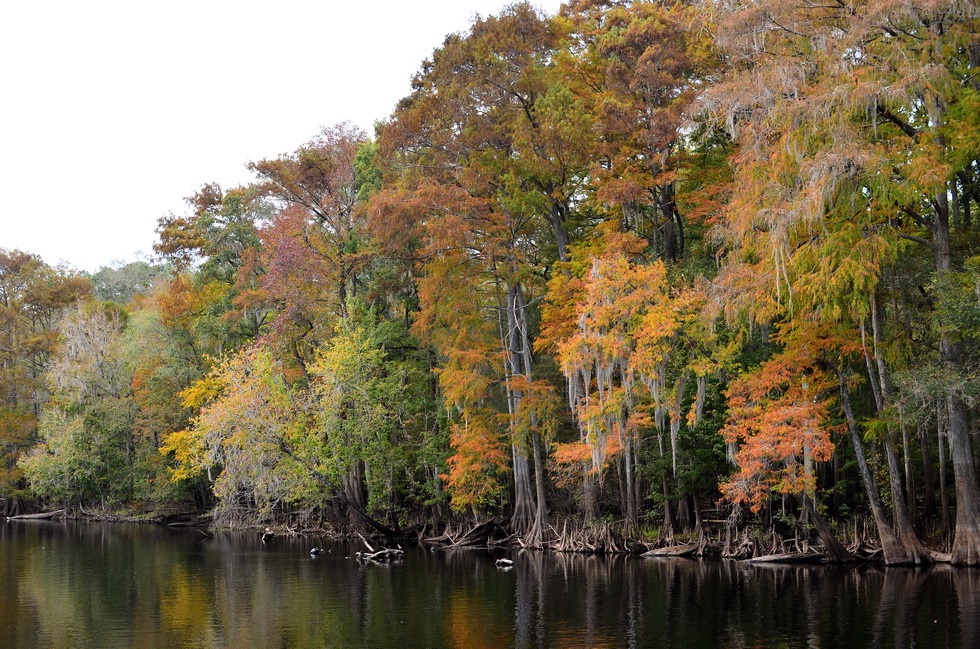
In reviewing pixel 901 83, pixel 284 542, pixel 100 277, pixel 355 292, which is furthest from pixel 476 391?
pixel 100 277

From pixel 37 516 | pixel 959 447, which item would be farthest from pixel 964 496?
pixel 37 516

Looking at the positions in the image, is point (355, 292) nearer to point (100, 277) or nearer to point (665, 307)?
point (665, 307)

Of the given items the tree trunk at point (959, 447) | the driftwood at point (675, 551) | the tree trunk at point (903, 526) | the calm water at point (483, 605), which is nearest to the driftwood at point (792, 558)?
the calm water at point (483, 605)

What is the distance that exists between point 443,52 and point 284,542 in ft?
61.6

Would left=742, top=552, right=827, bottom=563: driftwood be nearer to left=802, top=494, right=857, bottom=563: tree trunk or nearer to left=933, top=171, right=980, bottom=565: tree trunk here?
left=802, top=494, right=857, bottom=563: tree trunk

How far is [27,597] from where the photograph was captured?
61.5 ft

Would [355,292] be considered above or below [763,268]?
above

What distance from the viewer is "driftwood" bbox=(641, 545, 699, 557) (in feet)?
73.4

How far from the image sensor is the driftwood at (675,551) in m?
22.4

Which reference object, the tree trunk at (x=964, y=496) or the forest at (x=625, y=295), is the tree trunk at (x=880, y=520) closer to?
the forest at (x=625, y=295)

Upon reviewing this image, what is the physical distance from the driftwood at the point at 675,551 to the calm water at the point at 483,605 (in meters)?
0.62

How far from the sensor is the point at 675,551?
22578 millimetres

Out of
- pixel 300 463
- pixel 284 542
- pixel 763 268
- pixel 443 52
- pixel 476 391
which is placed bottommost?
pixel 284 542

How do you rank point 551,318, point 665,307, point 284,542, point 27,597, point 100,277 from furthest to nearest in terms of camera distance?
point 100,277, point 284,542, point 551,318, point 665,307, point 27,597
